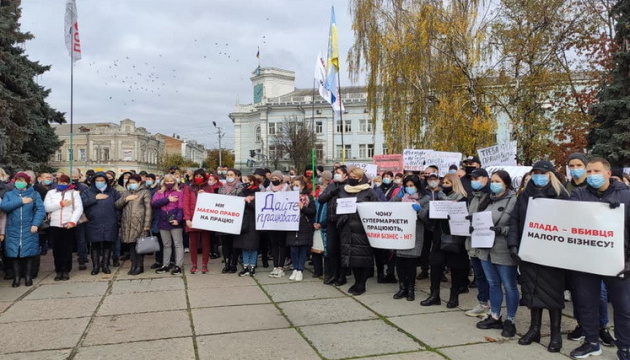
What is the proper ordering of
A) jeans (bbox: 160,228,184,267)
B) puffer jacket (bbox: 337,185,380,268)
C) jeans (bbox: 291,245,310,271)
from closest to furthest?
puffer jacket (bbox: 337,185,380,268), jeans (bbox: 291,245,310,271), jeans (bbox: 160,228,184,267)

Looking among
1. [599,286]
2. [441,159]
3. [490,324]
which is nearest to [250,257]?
[490,324]

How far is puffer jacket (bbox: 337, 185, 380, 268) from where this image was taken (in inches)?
307

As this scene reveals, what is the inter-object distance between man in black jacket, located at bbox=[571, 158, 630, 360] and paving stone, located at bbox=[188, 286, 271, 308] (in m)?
4.23

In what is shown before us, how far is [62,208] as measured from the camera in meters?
9.08

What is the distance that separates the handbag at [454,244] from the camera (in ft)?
22.0

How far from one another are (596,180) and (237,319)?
15.0 feet

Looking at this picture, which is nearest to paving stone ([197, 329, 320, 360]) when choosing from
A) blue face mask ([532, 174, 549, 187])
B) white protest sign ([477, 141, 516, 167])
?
blue face mask ([532, 174, 549, 187])

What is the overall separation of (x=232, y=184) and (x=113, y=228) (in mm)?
2445

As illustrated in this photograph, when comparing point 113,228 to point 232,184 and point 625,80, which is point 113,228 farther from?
point 625,80

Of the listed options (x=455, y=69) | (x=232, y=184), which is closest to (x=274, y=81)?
(x=455, y=69)

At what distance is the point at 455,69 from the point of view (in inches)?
827

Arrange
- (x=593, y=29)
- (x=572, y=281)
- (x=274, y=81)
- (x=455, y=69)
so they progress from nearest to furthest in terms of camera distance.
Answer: (x=572, y=281) → (x=593, y=29) → (x=455, y=69) → (x=274, y=81)

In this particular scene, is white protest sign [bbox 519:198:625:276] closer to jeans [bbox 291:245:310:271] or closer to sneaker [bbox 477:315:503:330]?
sneaker [bbox 477:315:503:330]

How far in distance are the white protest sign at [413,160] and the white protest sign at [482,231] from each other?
312 inches
